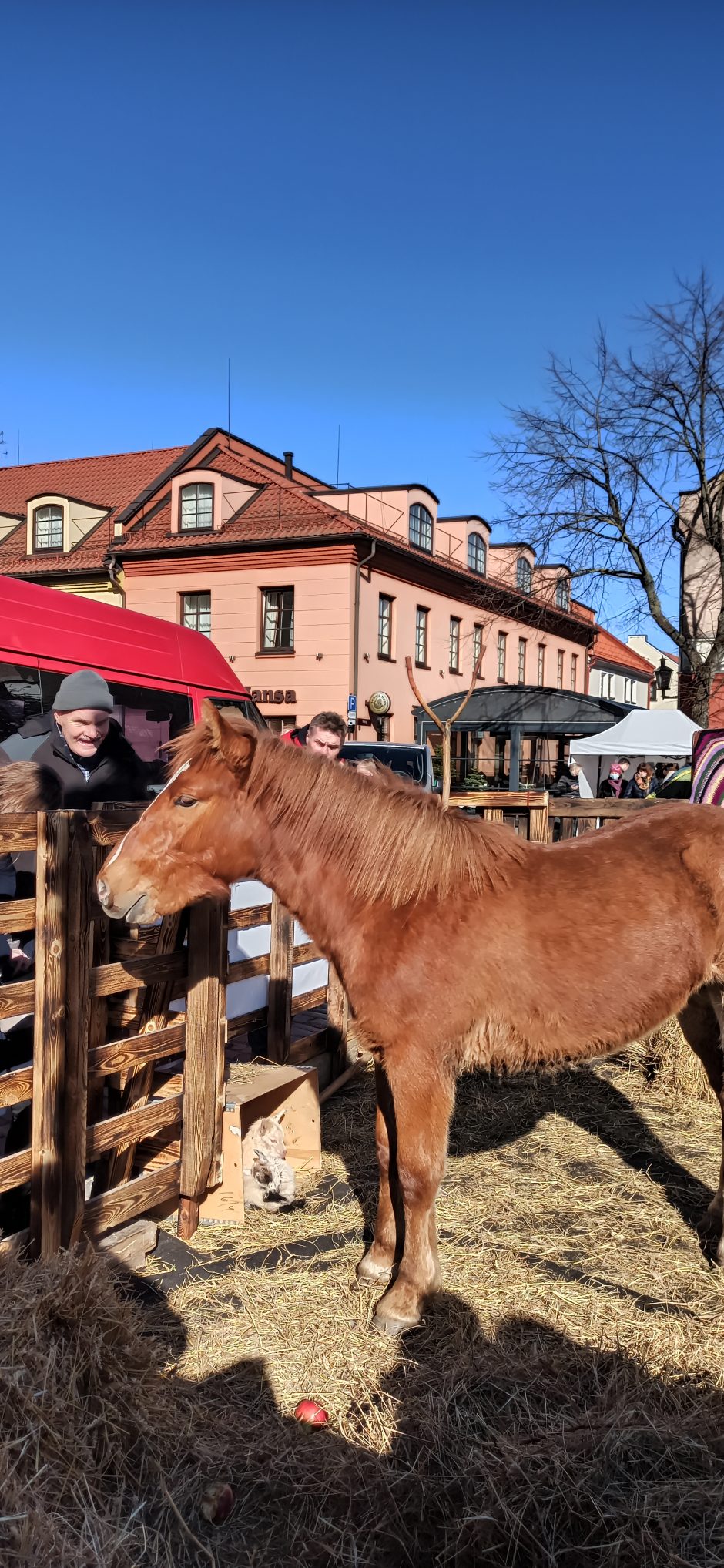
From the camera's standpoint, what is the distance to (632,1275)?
352 centimetres

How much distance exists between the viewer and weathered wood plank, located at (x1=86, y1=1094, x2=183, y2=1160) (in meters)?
3.22

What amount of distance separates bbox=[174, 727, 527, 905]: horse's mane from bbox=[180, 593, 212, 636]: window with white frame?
860 inches

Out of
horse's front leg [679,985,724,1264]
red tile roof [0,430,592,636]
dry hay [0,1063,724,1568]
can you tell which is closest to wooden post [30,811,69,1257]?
dry hay [0,1063,724,1568]

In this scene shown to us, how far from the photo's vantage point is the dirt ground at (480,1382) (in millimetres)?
2191

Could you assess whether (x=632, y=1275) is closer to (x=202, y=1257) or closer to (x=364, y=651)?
(x=202, y=1257)

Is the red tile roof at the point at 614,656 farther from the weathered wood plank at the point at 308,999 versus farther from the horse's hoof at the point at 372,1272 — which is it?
the horse's hoof at the point at 372,1272

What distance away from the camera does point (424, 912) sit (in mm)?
3234

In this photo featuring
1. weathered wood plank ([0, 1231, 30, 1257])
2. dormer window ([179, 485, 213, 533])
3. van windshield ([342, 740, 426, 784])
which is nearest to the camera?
weathered wood plank ([0, 1231, 30, 1257])

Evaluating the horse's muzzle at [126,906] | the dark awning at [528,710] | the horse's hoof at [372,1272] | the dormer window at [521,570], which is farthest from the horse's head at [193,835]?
the dormer window at [521,570]

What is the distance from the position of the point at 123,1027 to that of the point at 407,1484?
6.61 ft

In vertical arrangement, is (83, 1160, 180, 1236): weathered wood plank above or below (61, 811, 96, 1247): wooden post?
below

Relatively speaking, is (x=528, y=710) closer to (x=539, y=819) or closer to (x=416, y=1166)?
(x=539, y=819)

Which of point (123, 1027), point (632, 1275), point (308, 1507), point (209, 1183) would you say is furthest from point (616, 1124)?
point (308, 1507)

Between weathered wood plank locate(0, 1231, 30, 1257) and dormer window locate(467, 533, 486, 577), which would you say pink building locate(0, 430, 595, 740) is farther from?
weathered wood plank locate(0, 1231, 30, 1257)
